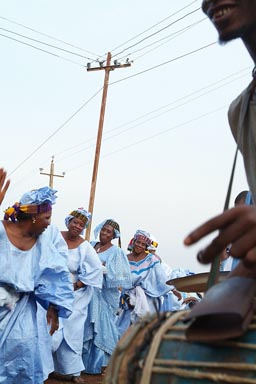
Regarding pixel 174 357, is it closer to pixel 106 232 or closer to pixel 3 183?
pixel 3 183

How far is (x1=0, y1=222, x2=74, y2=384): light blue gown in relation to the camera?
6.04 m

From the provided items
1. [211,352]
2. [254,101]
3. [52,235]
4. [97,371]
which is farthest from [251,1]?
[97,371]

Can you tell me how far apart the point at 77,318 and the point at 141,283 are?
6.61ft

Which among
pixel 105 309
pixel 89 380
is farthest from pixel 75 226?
pixel 89 380

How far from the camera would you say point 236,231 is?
1.41 meters

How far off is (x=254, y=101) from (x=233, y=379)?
94 centimetres

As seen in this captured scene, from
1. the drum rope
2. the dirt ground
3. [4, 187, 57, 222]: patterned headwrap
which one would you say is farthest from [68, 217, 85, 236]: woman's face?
the drum rope

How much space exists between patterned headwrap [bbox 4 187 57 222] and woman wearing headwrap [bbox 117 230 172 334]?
180 inches

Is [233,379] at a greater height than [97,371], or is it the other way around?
[233,379]

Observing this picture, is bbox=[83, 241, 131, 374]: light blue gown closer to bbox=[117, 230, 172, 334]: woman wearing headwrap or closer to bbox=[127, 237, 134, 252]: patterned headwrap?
bbox=[117, 230, 172, 334]: woman wearing headwrap

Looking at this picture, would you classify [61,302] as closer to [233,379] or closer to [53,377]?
[53,377]

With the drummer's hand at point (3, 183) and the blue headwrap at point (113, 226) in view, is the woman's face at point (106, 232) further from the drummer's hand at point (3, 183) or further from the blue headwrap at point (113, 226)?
the drummer's hand at point (3, 183)

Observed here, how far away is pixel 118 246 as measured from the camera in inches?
407

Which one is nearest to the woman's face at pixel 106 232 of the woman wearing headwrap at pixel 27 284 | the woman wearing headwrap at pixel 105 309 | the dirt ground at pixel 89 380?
the woman wearing headwrap at pixel 105 309
